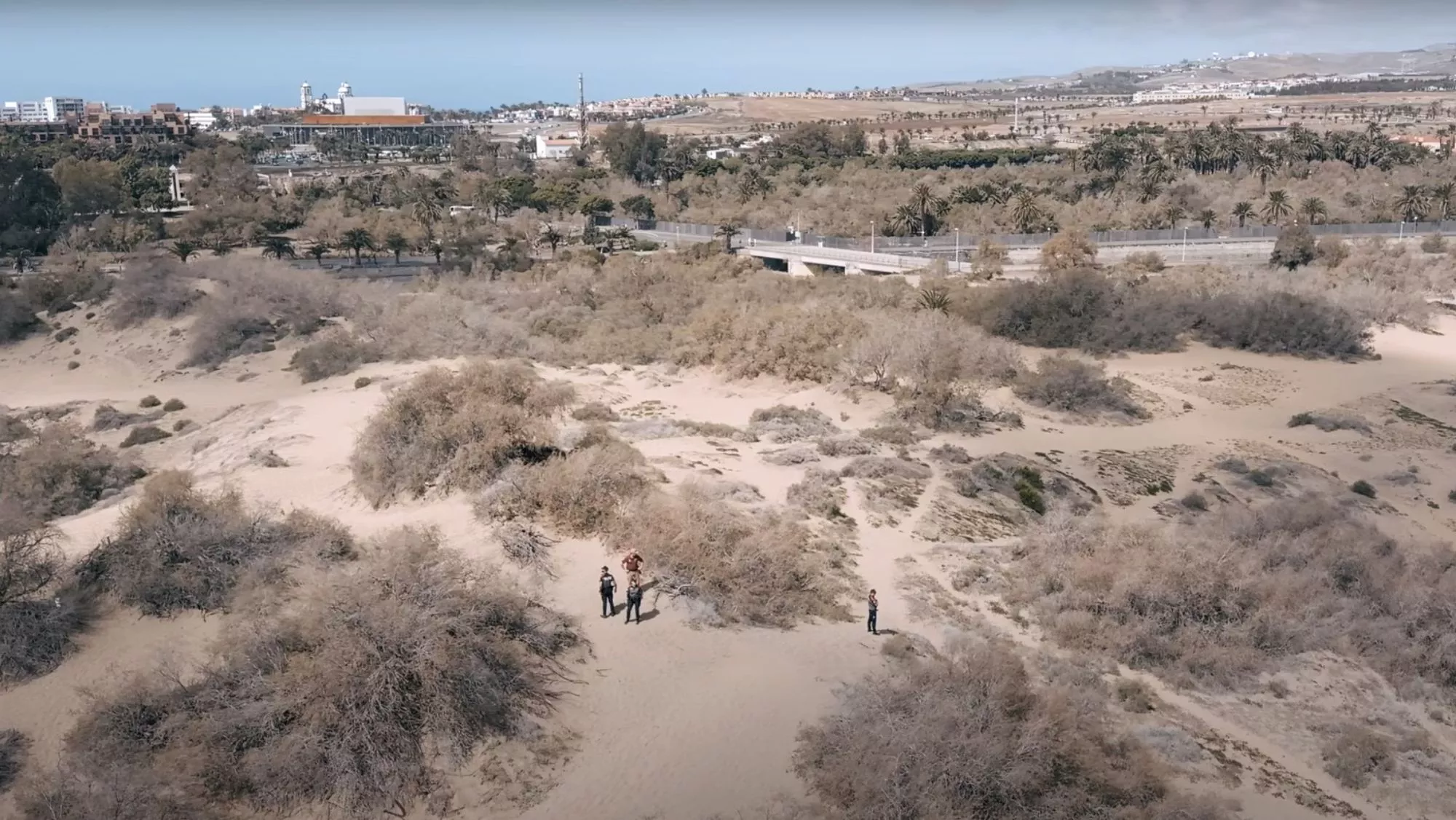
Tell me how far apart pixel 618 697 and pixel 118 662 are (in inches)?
263

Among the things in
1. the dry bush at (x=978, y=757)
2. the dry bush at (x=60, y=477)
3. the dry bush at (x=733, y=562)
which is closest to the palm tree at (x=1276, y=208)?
the dry bush at (x=733, y=562)

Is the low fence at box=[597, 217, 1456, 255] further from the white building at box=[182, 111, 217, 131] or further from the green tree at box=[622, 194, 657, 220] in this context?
the white building at box=[182, 111, 217, 131]

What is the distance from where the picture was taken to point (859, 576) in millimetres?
17484

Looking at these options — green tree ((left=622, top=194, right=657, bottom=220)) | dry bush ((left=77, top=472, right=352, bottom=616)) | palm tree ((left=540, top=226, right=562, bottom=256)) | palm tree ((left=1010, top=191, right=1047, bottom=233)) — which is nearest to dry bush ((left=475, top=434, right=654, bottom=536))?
dry bush ((left=77, top=472, right=352, bottom=616))

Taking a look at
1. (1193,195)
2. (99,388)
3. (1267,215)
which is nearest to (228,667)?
(99,388)

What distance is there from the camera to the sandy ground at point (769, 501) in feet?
40.4

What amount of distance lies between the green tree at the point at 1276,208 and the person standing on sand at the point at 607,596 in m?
50.8

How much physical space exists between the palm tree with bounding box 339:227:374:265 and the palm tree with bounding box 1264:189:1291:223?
151 feet

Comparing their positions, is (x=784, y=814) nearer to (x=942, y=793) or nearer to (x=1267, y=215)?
(x=942, y=793)

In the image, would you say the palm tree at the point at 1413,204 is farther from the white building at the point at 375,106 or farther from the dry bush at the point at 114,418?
the white building at the point at 375,106

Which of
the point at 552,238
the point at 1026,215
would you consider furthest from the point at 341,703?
the point at 1026,215

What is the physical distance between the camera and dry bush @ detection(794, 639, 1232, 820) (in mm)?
10961

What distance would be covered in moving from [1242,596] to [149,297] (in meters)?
37.4

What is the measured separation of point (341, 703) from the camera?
1193 cm
